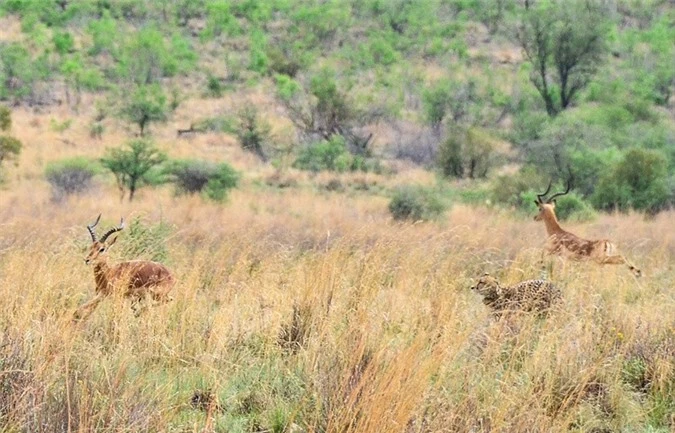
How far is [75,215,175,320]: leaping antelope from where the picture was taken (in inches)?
203

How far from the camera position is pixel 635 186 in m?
18.4

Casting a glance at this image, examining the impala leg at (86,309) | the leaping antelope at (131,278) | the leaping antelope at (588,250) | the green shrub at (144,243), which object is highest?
A: the impala leg at (86,309)

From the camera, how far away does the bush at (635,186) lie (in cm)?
1798

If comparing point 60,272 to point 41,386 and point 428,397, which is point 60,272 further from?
point 428,397

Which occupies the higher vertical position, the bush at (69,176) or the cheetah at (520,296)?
the cheetah at (520,296)

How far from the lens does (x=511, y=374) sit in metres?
4.07

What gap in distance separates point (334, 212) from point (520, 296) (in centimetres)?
982

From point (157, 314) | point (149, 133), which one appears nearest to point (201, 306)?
point (157, 314)

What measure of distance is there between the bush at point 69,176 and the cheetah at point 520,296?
1327 cm

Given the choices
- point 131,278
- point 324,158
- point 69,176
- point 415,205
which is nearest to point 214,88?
point 324,158

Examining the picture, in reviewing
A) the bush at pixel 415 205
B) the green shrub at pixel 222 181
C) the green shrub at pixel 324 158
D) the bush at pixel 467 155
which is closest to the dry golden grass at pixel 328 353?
the bush at pixel 415 205

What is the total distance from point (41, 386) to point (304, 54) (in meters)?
39.2

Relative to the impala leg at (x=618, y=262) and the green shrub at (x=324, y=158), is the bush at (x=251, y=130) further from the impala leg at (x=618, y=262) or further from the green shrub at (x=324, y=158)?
the impala leg at (x=618, y=262)

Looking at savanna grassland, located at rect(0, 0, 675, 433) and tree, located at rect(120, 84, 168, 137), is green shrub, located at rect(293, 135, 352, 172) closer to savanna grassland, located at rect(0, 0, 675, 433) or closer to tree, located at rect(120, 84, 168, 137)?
savanna grassland, located at rect(0, 0, 675, 433)
